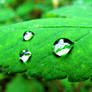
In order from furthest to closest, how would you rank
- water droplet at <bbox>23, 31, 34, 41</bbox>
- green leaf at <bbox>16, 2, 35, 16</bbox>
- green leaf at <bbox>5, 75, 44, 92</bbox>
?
green leaf at <bbox>16, 2, 35, 16</bbox>, green leaf at <bbox>5, 75, 44, 92</bbox>, water droplet at <bbox>23, 31, 34, 41</bbox>

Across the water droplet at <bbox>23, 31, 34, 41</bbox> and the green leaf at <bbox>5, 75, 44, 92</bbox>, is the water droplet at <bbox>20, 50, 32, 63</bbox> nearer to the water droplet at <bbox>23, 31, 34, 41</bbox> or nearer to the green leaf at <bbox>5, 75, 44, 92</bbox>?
the water droplet at <bbox>23, 31, 34, 41</bbox>

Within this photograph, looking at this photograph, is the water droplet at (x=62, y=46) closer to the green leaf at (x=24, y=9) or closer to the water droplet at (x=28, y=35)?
the water droplet at (x=28, y=35)

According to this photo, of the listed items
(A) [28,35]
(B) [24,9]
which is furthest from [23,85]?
(B) [24,9]

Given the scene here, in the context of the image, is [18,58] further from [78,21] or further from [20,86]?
[20,86]

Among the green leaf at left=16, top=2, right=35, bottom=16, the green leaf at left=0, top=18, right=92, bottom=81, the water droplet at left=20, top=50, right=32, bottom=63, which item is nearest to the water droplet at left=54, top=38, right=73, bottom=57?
the green leaf at left=0, top=18, right=92, bottom=81

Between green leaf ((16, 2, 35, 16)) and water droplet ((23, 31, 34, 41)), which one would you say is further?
green leaf ((16, 2, 35, 16))

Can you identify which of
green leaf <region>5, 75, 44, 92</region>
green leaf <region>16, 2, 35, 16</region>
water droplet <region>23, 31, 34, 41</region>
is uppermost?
green leaf <region>16, 2, 35, 16</region>

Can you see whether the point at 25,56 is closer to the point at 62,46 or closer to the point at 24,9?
the point at 62,46
